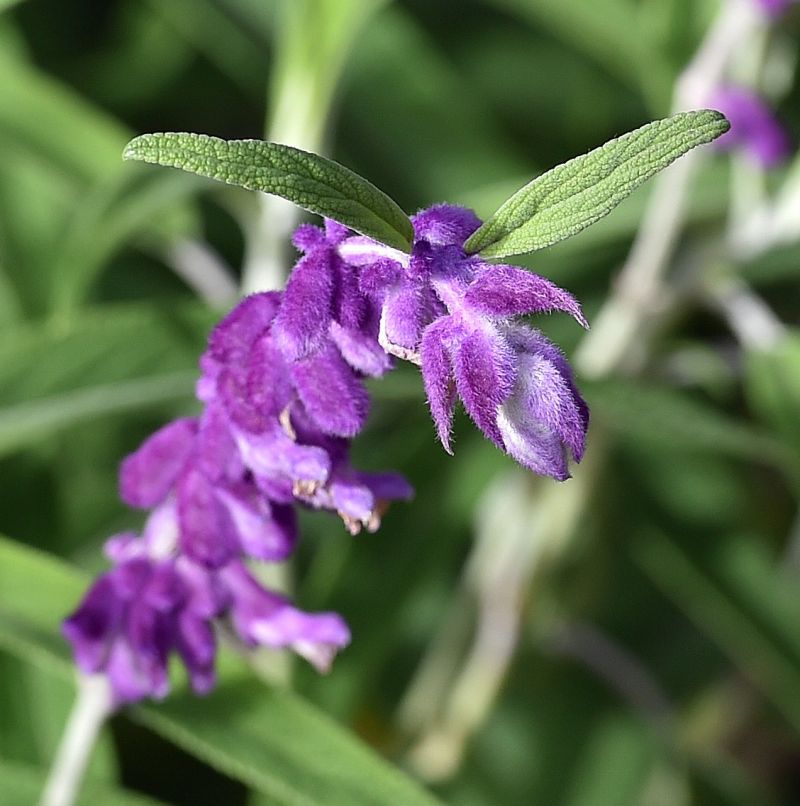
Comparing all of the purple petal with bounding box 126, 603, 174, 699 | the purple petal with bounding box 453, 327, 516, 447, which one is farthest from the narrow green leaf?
the purple petal with bounding box 453, 327, 516, 447

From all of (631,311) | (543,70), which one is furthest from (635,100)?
(631,311)

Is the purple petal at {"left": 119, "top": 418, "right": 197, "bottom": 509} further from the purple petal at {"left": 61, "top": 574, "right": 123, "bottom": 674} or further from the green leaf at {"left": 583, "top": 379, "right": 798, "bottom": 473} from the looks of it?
the green leaf at {"left": 583, "top": 379, "right": 798, "bottom": 473}

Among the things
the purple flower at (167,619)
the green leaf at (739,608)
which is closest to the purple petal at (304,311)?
the purple flower at (167,619)

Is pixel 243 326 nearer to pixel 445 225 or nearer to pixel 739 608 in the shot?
pixel 445 225

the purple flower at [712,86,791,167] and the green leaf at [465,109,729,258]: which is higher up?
the purple flower at [712,86,791,167]

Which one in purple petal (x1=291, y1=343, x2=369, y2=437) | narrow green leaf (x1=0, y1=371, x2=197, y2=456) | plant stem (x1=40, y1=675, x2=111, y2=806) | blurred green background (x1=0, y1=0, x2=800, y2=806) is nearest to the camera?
purple petal (x1=291, y1=343, x2=369, y2=437)

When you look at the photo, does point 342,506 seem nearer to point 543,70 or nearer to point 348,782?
point 348,782
